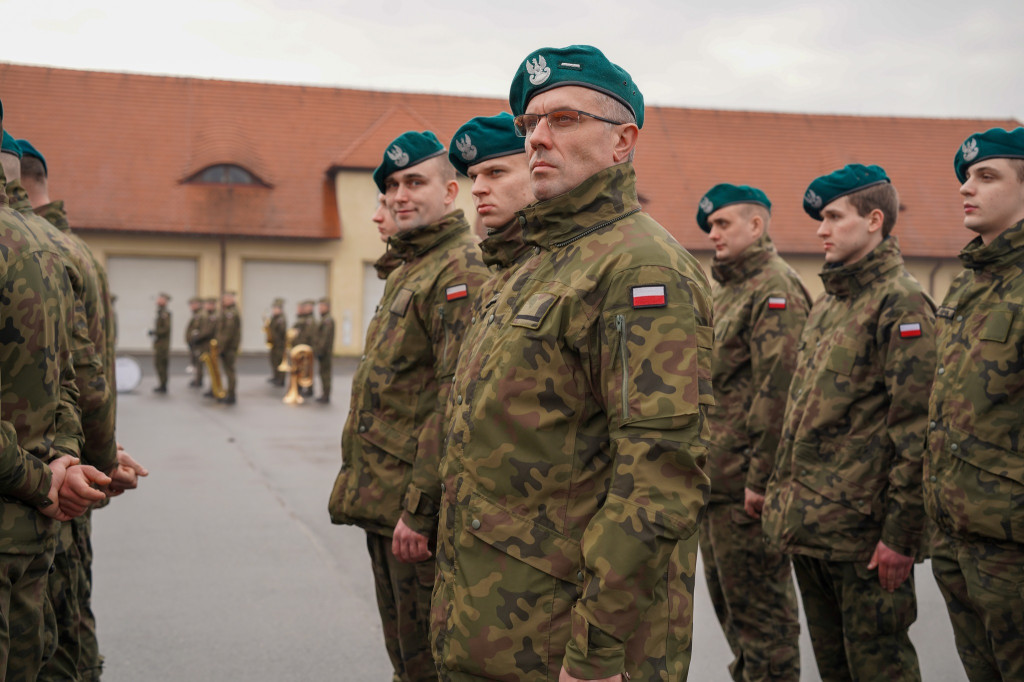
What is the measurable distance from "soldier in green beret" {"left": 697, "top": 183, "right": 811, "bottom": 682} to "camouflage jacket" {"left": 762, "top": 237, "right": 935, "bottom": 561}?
600mm

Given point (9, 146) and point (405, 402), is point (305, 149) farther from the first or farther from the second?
point (405, 402)

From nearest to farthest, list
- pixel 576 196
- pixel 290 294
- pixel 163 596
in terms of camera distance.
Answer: pixel 576 196 < pixel 163 596 < pixel 290 294

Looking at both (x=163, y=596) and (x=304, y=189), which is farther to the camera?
(x=304, y=189)

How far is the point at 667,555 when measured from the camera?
7.04 feet

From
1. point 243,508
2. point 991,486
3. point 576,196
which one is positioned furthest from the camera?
point 243,508

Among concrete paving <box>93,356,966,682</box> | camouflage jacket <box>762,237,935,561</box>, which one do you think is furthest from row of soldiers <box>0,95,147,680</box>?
camouflage jacket <box>762,237,935,561</box>

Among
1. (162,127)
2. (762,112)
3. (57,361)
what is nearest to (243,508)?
(57,361)

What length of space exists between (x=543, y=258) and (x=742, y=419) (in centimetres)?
279

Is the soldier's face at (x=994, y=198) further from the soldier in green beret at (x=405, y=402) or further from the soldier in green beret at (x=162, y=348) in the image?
the soldier in green beret at (x=162, y=348)

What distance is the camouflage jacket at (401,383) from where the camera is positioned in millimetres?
3826

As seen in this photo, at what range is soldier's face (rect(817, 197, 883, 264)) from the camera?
4.21 meters

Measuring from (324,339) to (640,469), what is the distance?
20932 mm

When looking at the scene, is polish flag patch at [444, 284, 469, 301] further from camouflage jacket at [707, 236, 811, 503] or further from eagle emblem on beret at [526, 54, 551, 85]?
camouflage jacket at [707, 236, 811, 503]

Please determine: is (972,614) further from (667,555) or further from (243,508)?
(243,508)
